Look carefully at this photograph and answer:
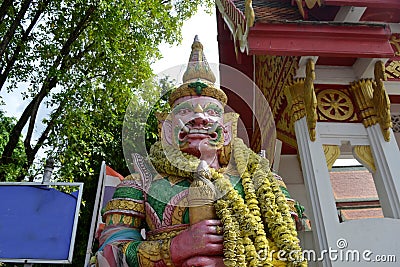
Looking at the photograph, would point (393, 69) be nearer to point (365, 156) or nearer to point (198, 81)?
point (365, 156)

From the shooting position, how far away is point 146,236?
90.5 inches

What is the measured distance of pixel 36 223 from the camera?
2662 mm

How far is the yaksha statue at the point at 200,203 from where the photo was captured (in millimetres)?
1953

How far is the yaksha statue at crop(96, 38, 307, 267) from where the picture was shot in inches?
76.9

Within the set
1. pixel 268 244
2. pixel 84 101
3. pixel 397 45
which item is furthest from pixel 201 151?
pixel 84 101

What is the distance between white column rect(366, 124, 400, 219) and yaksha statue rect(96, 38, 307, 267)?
771 millimetres

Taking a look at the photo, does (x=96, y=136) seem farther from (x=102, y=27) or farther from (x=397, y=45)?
(x=397, y=45)

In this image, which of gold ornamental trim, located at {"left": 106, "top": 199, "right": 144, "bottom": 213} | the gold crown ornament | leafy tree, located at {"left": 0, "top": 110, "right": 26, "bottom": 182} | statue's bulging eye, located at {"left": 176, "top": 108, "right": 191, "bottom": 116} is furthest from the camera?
leafy tree, located at {"left": 0, "top": 110, "right": 26, "bottom": 182}

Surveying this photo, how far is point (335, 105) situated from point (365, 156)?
47cm

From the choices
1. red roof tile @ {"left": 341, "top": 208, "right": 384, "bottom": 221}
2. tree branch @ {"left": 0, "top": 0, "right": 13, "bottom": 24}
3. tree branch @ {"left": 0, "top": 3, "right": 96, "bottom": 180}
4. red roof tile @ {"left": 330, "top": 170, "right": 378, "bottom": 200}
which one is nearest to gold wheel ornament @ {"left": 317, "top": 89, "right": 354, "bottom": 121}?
red roof tile @ {"left": 341, "top": 208, "right": 384, "bottom": 221}

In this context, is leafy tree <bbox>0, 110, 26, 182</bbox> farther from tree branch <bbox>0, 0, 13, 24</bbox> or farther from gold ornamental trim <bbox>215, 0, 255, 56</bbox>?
gold ornamental trim <bbox>215, 0, 255, 56</bbox>

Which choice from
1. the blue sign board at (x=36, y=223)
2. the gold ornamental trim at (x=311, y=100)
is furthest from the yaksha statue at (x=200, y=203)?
the gold ornamental trim at (x=311, y=100)

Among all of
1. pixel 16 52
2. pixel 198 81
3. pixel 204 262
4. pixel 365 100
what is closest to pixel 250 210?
pixel 204 262

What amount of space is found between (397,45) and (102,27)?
3.56m
